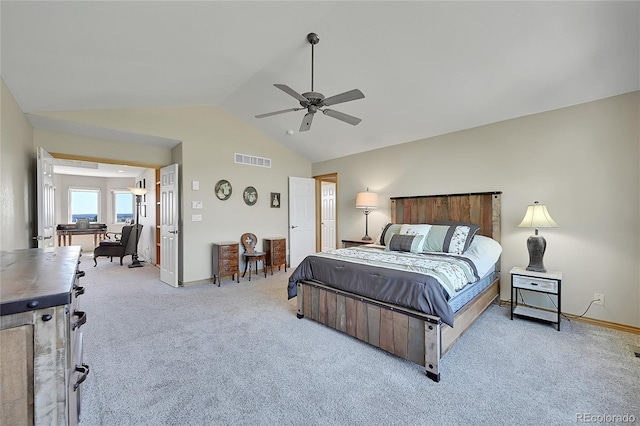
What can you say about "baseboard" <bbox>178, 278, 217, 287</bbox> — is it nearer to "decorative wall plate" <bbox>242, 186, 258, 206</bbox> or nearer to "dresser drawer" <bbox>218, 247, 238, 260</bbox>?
"dresser drawer" <bbox>218, 247, 238, 260</bbox>

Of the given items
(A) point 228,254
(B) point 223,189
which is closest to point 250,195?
(B) point 223,189

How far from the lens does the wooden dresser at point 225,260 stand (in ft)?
15.7

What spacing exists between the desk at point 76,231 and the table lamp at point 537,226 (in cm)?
1024

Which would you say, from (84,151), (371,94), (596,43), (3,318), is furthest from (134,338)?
(596,43)

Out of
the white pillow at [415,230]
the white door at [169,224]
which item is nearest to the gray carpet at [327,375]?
the white pillow at [415,230]

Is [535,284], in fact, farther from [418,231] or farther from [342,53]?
[342,53]

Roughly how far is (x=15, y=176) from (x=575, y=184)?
6.28 metres

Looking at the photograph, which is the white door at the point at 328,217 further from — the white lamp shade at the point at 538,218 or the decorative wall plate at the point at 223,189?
the white lamp shade at the point at 538,218

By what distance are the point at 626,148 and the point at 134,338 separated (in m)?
5.47

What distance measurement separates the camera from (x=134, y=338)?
2.75 meters

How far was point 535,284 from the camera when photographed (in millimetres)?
3100

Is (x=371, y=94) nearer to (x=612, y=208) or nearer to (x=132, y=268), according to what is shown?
(x=612, y=208)

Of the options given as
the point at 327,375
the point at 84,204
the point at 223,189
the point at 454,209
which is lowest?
the point at 327,375

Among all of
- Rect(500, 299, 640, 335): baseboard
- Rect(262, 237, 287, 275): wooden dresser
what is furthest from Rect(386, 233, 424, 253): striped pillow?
Rect(262, 237, 287, 275): wooden dresser
